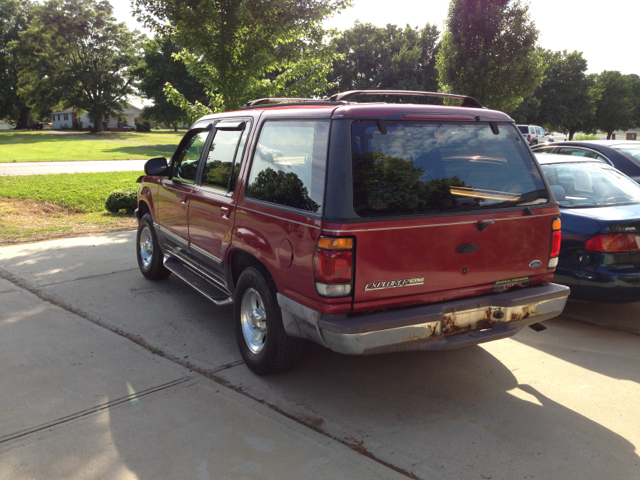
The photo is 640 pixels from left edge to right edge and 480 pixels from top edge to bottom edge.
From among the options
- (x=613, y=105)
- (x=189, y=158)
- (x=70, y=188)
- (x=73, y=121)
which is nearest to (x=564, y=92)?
(x=613, y=105)

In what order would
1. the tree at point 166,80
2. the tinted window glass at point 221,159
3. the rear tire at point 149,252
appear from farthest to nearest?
the tree at point 166,80 < the rear tire at point 149,252 < the tinted window glass at point 221,159

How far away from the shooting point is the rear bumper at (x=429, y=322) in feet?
10.3

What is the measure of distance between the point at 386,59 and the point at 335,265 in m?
43.7

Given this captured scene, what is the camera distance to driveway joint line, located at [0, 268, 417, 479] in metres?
3.08

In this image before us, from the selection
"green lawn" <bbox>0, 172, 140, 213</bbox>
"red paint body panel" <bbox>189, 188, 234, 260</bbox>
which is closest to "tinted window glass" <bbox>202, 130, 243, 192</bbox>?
"red paint body panel" <bbox>189, 188, 234, 260</bbox>

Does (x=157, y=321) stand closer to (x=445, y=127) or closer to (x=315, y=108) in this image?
(x=315, y=108)

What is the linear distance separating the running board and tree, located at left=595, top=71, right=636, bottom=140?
72.6 metres

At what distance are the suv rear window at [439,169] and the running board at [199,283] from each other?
174 cm

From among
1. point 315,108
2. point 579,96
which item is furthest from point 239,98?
point 579,96

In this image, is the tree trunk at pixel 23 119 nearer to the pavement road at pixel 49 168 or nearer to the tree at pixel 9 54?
the tree at pixel 9 54

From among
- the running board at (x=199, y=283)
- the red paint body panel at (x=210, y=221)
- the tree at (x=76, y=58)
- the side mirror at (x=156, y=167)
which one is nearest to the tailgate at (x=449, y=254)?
the red paint body panel at (x=210, y=221)

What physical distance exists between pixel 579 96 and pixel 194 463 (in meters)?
59.1

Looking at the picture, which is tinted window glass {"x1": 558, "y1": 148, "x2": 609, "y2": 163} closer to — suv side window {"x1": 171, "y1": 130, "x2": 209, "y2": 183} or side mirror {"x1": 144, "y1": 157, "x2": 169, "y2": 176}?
suv side window {"x1": 171, "y1": 130, "x2": 209, "y2": 183}

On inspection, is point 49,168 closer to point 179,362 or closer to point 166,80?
point 179,362
